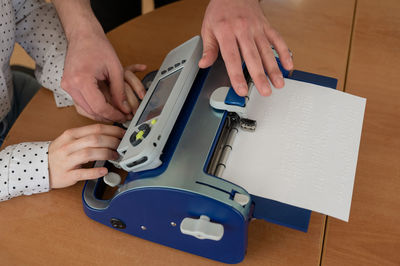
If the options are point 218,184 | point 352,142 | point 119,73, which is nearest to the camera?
point 218,184

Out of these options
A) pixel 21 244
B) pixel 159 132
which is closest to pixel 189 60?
pixel 159 132

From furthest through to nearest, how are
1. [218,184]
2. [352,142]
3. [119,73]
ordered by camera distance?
[119,73] → [352,142] → [218,184]

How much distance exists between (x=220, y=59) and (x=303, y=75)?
7.9 inches

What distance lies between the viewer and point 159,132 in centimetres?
62

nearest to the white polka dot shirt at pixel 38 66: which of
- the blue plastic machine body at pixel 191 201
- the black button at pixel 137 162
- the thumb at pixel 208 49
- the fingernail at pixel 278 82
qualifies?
the blue plastic machine body at pixel 191 201

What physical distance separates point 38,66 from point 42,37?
8 cm

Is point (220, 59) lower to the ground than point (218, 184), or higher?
higher

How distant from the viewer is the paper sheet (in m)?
0.64

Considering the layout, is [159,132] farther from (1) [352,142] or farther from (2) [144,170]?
(1) [352,142]

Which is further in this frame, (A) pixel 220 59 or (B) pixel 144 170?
(A) pixel 220 59

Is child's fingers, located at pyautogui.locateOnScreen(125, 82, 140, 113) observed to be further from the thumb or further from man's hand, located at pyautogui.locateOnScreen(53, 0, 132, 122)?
the thumb

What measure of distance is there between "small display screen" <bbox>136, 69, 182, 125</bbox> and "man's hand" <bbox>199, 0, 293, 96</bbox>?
7 cm

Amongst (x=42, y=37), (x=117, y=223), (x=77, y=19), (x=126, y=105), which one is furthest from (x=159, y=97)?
(x=42, y=37)

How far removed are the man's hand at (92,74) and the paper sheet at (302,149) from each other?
29 cm
